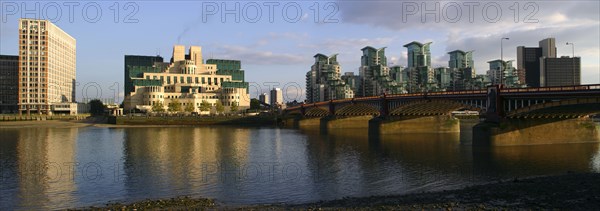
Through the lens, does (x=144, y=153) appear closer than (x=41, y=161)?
No

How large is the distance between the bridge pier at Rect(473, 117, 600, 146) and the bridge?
211 millimetres

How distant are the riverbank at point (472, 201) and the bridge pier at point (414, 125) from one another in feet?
209

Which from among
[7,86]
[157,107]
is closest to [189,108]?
[157,107]

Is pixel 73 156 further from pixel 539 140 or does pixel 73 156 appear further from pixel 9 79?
pixel 9 79

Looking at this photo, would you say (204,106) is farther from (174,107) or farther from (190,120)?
(190,120)

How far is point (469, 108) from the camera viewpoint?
72.3 meters

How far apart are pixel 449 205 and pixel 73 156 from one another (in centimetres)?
4748

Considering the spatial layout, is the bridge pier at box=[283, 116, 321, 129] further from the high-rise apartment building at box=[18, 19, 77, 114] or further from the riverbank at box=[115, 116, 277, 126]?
the high-rise apartment building at box=[18, 19, 77, 114]

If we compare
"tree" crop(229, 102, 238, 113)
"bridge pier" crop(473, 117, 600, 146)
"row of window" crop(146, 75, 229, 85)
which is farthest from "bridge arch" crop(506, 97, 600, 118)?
"row of window" crop(146, 75, 229, 85)

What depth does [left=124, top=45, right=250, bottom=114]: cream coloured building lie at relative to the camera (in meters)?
174

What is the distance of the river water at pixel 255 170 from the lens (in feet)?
105

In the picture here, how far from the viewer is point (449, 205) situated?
82.4 feet

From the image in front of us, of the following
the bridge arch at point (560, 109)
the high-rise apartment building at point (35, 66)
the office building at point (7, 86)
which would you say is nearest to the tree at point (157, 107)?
the high-rise apartment building at point (35, 66)

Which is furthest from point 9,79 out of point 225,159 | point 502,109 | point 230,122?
point 502,109
